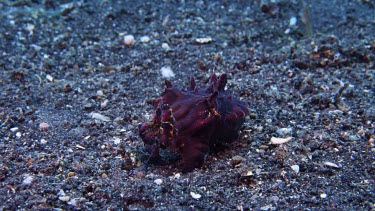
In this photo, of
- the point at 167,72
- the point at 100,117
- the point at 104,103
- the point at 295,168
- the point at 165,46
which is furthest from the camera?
the point at 165,46

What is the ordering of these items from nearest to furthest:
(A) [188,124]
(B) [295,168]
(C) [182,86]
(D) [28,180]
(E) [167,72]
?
(D) [28,180], (A) [188,124], (B) [295,168], (C) [182,86], (E) [167,72]

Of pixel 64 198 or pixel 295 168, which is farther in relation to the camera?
pixel 295 168

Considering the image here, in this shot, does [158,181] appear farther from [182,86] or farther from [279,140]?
[182,86]

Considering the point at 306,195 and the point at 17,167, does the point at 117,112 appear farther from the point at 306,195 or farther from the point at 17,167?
the point at 306,195

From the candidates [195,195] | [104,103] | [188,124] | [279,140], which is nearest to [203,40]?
[104,103]

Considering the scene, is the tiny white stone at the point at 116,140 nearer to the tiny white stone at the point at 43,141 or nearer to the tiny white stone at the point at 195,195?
the tiny white stone at the point at 43,141

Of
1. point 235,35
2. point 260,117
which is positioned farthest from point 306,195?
point 235,35

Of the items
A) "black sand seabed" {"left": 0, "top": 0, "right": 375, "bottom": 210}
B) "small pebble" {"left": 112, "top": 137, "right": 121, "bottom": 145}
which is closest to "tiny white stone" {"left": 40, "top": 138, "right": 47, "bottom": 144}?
→ "black sand seabed" {"left": 0, "top": 0, "right": 375, "bottom": 210}

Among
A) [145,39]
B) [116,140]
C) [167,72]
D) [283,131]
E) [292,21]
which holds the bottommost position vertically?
[116,140]
